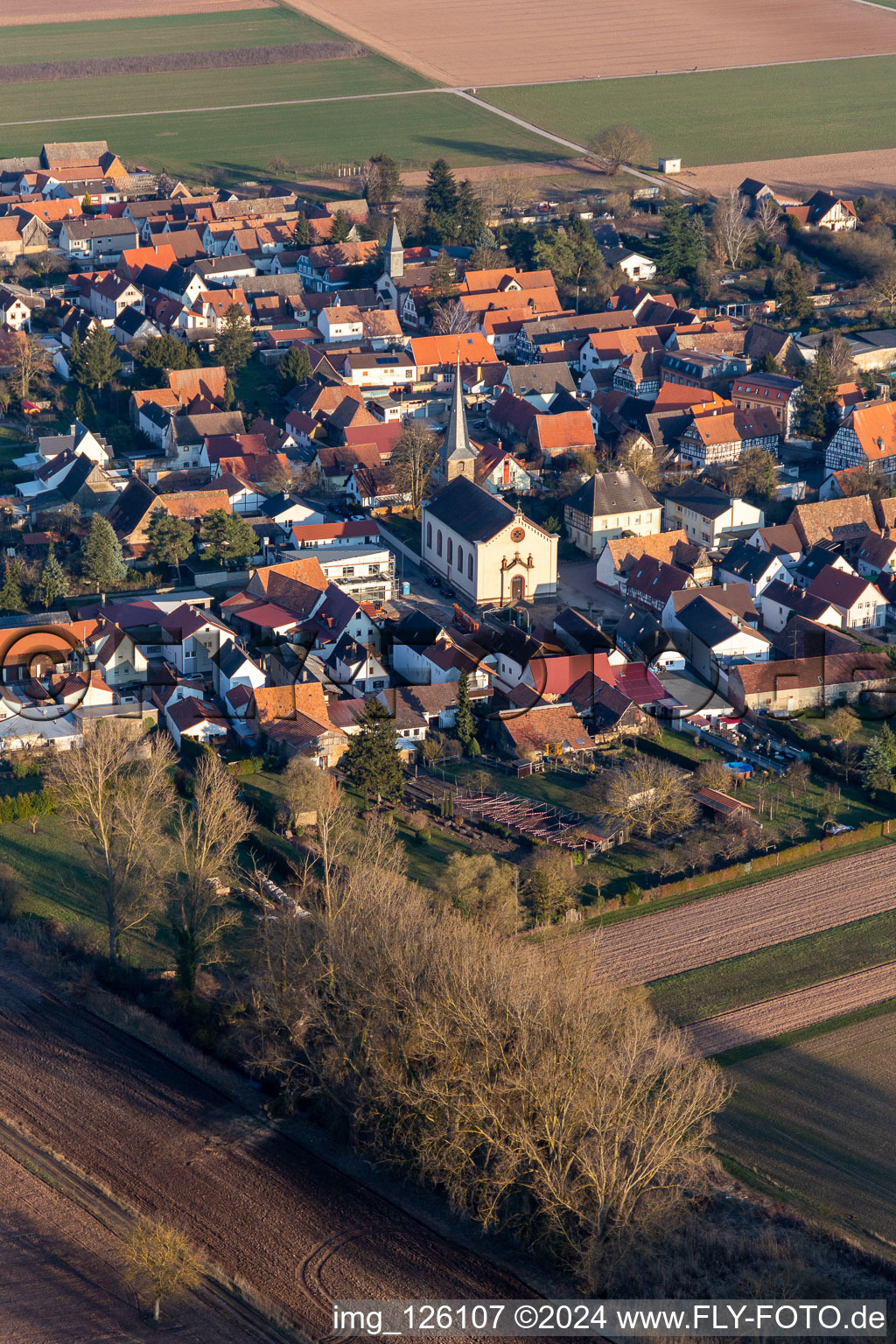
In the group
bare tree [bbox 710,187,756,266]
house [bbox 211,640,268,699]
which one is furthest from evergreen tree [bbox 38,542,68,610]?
bare tree [bbox 710,187,756,266]

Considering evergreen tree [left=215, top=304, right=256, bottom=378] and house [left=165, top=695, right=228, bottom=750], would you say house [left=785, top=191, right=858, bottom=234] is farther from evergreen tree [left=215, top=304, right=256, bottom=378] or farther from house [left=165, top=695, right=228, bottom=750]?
house [left=165, top=695, right=228, bottom=750]

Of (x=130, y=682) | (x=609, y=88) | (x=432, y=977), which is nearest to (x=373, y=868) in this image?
(x=432, y=977)

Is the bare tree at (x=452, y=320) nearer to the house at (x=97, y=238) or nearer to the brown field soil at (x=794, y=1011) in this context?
the house at (x=97, y=238)

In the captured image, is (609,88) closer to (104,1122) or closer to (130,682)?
(130,682)

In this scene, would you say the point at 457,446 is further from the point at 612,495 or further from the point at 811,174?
the point at 811,174

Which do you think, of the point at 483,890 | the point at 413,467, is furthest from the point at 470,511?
the point at 483,890

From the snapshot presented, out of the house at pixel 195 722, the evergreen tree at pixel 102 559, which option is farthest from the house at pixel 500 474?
the house at pixel 195 722

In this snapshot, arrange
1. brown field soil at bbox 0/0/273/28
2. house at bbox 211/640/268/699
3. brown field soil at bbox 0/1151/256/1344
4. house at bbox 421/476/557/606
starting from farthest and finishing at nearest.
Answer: brown field soil at bbox 0/0/273/28
house at bbox 421/476/557/606
house at bbox 211/640/268/699
brown field soil at bbox 0/1151/256/1344
